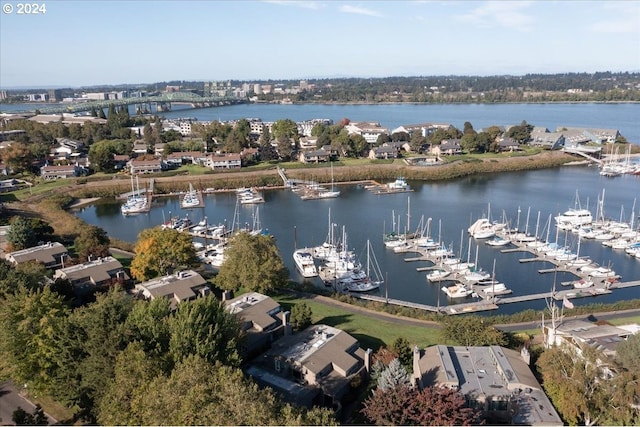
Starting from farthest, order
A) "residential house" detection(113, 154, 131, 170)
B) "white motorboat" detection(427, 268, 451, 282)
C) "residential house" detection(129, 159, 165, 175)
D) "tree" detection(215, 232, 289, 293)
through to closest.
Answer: "residential house" detection(113, 154, 131, 170) → "residential house" detection(129, 159, 165, 175) → "white motorboat" detection(427, 268, 451, 282) → "tree" detection(215, 232, 289, 293)

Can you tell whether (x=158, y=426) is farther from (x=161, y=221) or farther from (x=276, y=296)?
(x=161, y=221)

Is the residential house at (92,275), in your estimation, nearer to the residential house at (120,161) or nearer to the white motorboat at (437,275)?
the white motorboat at (437,275)

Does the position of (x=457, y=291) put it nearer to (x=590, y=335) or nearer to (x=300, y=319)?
(x=590, y=335)

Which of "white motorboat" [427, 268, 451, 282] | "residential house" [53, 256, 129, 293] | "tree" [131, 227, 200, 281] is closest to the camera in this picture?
"residential house" [53, 256, 129, 293]

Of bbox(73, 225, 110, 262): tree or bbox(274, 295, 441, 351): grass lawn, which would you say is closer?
bbox(274, 295, 441, 351): grass lawn

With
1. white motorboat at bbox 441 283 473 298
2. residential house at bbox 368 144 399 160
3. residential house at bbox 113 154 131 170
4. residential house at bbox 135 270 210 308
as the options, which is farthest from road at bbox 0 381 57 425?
residential house at bbox 368 144 399 160

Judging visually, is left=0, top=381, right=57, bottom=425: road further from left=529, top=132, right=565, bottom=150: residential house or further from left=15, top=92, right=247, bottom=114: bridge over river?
left=15, top=92, right=247, bottom=114: bridge over river

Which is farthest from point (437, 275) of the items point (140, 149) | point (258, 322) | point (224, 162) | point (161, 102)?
point (161, 102)
